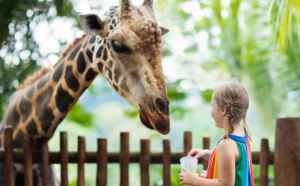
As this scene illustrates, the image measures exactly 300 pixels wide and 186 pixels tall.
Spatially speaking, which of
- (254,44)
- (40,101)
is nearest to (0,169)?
(40,101)

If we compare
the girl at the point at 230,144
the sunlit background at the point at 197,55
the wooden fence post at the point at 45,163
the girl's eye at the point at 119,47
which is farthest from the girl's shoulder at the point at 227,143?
the sunlit background at the point at 197,55

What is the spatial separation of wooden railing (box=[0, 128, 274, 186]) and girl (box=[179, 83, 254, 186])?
4.19 feet

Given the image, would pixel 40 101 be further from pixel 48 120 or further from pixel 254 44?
pixel 254 44

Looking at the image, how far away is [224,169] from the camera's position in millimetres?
1483

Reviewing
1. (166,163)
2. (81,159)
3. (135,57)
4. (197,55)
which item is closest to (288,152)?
(166,163)

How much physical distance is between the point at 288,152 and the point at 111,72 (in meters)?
1.34

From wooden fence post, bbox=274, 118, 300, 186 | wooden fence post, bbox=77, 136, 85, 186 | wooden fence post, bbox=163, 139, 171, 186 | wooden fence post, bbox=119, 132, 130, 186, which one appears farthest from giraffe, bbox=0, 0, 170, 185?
wooden fence post, bbox=274, 118, 300, 186

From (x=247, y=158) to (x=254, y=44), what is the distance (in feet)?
25.5

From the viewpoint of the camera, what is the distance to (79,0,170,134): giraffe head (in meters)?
2.00

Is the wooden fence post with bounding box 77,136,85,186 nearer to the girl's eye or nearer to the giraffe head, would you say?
the giraffe head

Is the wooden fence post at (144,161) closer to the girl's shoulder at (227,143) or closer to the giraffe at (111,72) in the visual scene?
the giraffe at (111,72)

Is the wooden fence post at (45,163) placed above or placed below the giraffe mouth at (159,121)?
below

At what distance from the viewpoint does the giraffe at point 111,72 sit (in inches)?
80.6

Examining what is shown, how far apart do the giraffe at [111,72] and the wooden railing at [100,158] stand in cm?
11
